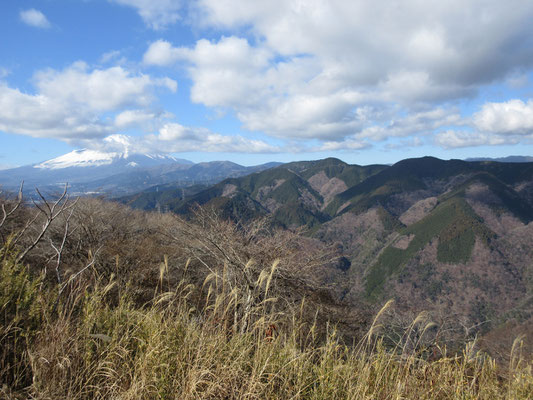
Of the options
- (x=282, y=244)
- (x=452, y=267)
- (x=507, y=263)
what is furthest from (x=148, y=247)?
(x=507, y=263)

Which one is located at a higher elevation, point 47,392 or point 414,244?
point 47,392

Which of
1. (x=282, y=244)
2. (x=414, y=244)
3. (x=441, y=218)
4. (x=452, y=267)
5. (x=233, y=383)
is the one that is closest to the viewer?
(x=233, y=383)

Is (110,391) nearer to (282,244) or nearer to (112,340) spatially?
(112,340)

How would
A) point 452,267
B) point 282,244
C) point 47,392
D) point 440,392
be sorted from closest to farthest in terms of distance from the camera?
point 47,392 < point 440,392 < point 282,244 < point 452,267

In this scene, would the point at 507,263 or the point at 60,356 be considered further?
the point at 507,263

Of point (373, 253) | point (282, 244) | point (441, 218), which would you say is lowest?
point (373, 253)

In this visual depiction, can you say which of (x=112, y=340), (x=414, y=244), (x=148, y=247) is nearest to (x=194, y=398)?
(x=112, y=340)

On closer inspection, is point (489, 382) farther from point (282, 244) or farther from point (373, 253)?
point (373, 253)

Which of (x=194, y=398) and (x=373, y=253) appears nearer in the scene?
(x=194, y=398)

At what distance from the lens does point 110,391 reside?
102 inches

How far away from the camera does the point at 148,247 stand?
18.9 m

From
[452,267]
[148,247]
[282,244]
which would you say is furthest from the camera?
[452,267]

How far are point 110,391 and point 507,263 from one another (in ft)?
664

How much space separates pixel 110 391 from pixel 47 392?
1.61 ft
